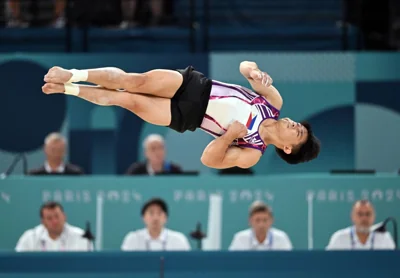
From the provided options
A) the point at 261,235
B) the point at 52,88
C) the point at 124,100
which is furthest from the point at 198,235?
the point at 52,88

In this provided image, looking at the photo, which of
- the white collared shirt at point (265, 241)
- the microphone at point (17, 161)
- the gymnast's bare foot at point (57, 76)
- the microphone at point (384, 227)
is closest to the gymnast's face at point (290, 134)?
the gymnast's bare foot at point (57, 76)

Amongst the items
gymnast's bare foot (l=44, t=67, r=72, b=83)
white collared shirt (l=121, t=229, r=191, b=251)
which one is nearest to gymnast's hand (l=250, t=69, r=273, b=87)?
gymnast's bare foot (l=44, t=67, r=72, b=83)

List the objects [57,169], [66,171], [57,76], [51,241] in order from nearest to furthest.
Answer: [57,76] → [51,241] → [66,171] → [57,169]

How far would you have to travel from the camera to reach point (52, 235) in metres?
10.3

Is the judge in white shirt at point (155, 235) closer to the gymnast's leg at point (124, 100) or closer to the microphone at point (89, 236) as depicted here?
the microphone at point (89, 236)

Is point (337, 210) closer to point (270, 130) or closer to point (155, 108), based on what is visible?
point (270, 130)

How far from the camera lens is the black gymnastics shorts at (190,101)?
7.79m

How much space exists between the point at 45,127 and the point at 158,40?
2.00m

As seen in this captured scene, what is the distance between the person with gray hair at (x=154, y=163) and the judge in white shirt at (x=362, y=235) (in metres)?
2.19

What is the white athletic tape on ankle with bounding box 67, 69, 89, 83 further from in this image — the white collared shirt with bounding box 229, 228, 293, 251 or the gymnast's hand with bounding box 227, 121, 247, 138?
the white collared shirt with bounding box 229, 228, 293, 251

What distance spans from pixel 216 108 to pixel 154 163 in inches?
126

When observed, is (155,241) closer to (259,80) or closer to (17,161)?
(17,161)

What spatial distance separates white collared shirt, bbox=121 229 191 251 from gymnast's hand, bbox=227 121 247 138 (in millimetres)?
3063

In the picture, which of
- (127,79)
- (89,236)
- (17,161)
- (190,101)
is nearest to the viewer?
(127,79)
